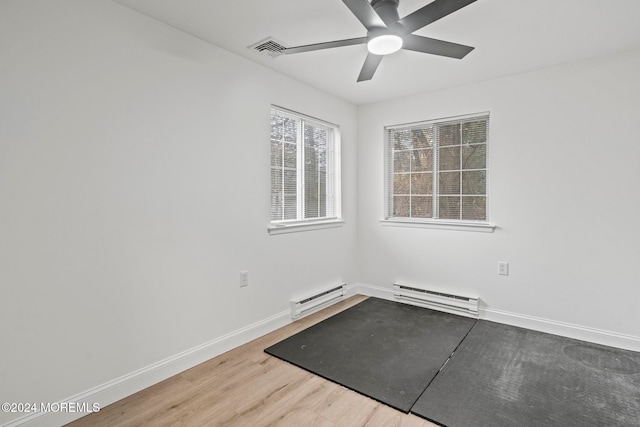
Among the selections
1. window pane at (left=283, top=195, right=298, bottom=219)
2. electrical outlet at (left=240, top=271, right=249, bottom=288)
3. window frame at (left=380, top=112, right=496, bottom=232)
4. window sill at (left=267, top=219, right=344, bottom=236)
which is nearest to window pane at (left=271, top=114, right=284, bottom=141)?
window pane at (left=283, top=195, right=298, bottom=219)

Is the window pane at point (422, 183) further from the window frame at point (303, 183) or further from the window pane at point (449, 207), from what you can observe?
the window frame at point (303, 183)

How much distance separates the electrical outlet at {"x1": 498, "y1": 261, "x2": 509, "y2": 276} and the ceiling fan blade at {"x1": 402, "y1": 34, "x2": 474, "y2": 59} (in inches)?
81.9

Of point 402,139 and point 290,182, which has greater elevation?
point 402,139

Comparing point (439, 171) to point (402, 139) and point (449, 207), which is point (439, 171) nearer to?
point (449, 207)

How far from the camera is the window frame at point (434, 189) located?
3346 mm

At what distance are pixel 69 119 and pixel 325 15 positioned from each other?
164 cm

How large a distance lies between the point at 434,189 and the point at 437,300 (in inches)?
48.1

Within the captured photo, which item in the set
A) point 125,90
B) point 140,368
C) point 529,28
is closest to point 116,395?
point 140,368

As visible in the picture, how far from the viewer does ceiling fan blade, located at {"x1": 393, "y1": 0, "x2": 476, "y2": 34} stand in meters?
1.57

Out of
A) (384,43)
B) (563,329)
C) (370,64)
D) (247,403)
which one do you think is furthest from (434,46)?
(563,329)

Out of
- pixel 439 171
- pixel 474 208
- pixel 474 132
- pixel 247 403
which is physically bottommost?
pixel 247 403

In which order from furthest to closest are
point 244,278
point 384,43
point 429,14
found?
point 244,278 → point 384,43 → point 429,14

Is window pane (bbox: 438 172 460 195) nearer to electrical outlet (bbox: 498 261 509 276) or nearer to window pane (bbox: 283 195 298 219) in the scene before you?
electrical outlet (bbox: 498 261 509 276)

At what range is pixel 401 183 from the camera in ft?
13.0
